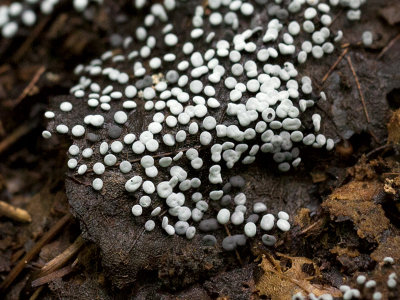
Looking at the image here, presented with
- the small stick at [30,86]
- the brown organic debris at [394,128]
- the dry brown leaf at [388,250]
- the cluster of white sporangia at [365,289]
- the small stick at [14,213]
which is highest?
the small stick at [30,86]

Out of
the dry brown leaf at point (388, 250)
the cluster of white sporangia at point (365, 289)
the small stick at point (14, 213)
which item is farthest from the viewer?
Result: the small stick at point (14, 213)

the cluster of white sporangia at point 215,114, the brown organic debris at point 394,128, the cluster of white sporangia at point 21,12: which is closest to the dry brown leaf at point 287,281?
the cluster of white sporangia at point 215,114

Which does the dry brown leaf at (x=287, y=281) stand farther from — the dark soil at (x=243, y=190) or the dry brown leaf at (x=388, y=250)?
the dry brown leaf at (x=388, y=250)

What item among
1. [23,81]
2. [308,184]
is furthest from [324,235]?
[23,81]

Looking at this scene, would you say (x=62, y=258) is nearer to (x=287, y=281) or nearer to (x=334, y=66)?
(x=287, y=281)

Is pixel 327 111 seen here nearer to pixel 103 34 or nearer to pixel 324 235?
pixel 324 235

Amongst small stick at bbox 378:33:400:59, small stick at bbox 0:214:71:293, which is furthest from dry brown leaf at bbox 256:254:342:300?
small stick at bbox 378:33:400:59

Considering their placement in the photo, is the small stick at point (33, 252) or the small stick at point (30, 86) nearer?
the small stick at point (33, 252)
